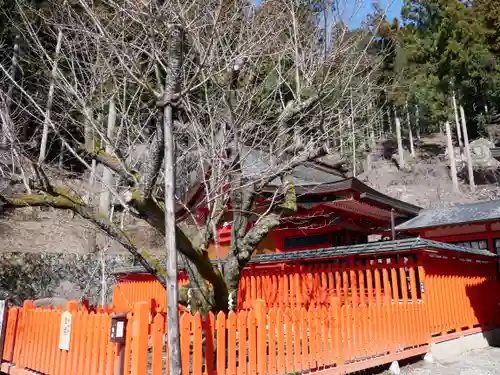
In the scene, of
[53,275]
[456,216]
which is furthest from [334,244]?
[53,275]

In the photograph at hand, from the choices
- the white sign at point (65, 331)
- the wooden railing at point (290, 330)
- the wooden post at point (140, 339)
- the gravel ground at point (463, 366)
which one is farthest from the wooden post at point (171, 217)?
the gravel ground at point (463, 366)

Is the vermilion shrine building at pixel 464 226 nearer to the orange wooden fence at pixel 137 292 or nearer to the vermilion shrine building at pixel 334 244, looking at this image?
the vermilion shrine building at pixel 334 244

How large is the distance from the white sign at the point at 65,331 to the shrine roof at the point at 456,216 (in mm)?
10187

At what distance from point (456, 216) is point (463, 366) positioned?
6106 millimetres

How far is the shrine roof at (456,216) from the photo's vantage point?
38.7ft

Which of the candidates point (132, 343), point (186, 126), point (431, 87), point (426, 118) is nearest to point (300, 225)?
point (186, 126)

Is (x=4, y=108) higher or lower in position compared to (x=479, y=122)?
lower

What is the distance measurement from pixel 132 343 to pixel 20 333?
379 centimetres

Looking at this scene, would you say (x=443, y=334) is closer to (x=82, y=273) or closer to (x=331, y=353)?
(x=331, y=353)

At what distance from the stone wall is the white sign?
8.32 metres

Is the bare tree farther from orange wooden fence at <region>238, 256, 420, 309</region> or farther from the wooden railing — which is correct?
orange wooden fence at <region>238, 256, 420, 309</region>

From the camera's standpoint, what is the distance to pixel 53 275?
611 inches

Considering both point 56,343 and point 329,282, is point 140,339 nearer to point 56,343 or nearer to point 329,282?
point 56,343

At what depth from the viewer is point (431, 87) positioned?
33156mm
